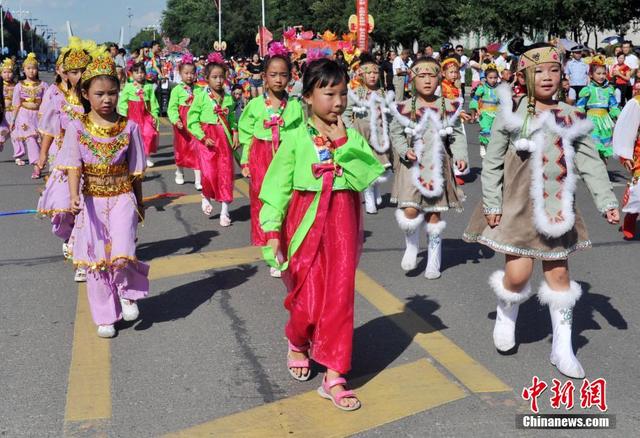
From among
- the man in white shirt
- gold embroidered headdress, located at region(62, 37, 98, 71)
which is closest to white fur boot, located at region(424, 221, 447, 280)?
gold embroidered headdress, located at region(62, 37, 98, 71)

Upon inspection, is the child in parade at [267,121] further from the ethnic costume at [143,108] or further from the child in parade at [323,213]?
the ethnic costume at [143,108]

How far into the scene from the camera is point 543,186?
5.09 metres

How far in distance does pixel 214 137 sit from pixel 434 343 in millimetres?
5091

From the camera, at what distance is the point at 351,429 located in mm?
4316

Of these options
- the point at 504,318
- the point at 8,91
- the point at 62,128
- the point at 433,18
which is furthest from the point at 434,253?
the point at 433,18

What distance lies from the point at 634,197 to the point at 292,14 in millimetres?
65213

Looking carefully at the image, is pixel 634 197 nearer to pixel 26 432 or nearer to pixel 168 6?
pixel 26 432

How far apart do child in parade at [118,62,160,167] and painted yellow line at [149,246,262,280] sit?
613cm

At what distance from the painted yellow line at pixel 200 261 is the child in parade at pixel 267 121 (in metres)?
0.17

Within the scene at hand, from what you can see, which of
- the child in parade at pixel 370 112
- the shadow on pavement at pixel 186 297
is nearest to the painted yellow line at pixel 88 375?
the shadow on pavement at pixel 186 297

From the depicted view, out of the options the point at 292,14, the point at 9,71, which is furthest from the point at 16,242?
the point at 292,14

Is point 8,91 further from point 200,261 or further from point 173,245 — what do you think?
point 200,261

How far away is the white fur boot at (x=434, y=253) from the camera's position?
7.34 metres

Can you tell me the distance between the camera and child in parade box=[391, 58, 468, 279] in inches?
293
